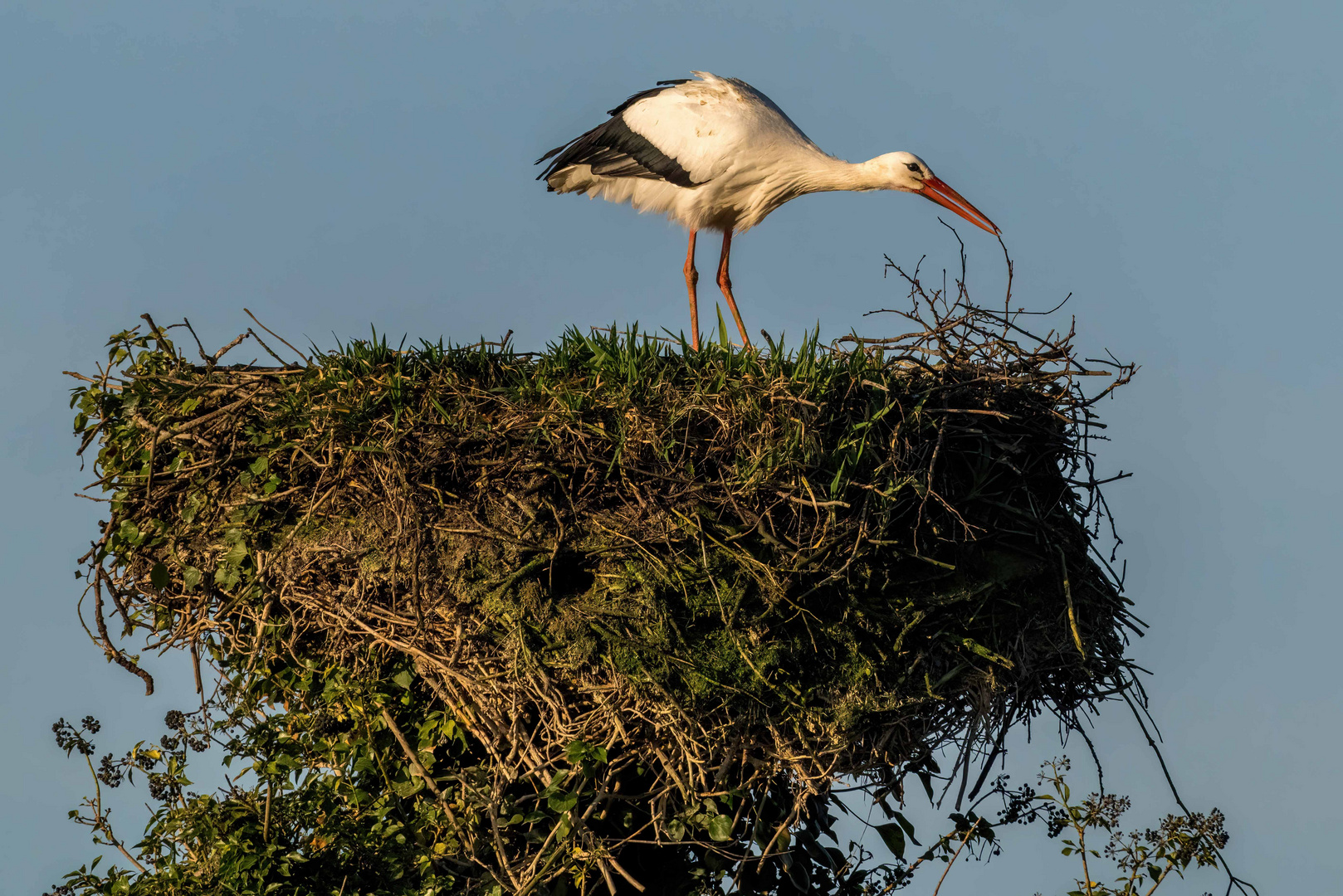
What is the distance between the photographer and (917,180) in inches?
281

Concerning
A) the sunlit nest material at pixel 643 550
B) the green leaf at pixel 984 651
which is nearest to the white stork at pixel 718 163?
the sunlit nest material at pixel 643 550

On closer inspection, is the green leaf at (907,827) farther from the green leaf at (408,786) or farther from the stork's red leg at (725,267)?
the stork's red leg at (725,267)

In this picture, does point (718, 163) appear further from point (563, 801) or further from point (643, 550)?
point (563, 801)

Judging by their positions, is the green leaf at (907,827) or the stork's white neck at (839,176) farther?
the stork's white neck at (839,176)

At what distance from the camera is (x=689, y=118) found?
6.91 m

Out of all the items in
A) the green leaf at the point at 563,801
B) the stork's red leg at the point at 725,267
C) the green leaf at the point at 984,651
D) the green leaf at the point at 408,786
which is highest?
the stork's red leg at the point at 725,267

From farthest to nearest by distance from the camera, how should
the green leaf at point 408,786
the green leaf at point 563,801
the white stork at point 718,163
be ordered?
the white stork at point 718,163, the green leaf at point 408,786, the green leaf at point 563,801

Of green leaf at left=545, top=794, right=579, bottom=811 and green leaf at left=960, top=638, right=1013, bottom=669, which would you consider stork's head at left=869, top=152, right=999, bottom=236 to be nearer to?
A: green leaf at left=960, top=638, right=1013, bottom=669

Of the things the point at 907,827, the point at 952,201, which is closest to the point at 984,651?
the point at 907,827

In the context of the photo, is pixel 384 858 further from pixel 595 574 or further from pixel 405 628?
pixel 595 574

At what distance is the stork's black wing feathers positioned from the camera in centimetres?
696

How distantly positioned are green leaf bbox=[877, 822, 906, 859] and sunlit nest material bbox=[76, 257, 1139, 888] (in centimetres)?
28

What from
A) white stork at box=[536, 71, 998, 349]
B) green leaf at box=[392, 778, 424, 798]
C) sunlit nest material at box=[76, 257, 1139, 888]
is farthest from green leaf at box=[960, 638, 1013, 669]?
white stork at box=[536, 71, 998, 349]

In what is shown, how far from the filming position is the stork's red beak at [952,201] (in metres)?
7.01
